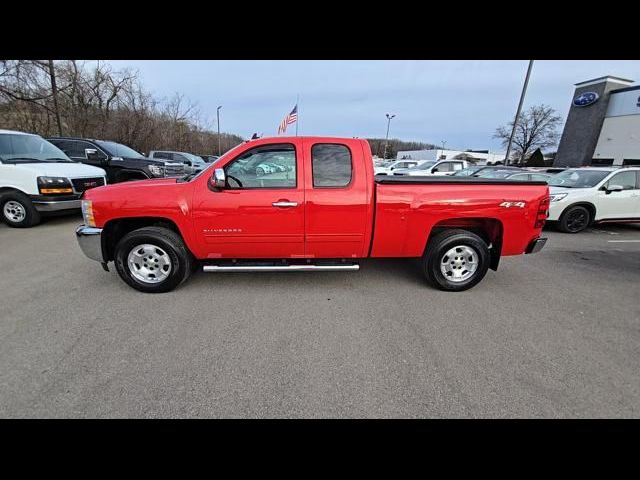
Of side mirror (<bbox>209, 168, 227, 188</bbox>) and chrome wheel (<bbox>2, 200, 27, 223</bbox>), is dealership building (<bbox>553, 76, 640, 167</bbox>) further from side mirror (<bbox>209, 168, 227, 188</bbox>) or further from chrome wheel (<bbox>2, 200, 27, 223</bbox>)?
chrome wheel (<bbox>2, 200, 27, 223</bbox>)

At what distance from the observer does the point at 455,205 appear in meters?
3.75

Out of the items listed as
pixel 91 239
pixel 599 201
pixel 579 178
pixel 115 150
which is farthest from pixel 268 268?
pixel 115 150

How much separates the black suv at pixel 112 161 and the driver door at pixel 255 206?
7.13 metres

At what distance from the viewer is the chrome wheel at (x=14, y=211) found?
670cm

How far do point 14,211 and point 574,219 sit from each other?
44.6ft

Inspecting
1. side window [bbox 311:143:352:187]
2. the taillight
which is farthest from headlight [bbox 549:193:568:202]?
side window [bbox 311:143:352:187]

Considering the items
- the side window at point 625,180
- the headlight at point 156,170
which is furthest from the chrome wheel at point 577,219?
the headlight at point 156,170

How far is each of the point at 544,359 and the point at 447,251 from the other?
160 centimetres

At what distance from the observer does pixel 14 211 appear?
675 centimetres

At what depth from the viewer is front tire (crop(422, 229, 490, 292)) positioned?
3898 millimetres

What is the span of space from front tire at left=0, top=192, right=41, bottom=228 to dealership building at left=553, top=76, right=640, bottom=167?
4205 cm
